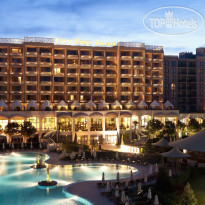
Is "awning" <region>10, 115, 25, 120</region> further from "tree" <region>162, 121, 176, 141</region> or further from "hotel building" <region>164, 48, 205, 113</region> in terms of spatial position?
"hotel building" <region>164, 48, 205, 113</region>

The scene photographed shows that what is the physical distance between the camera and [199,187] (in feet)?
76.6

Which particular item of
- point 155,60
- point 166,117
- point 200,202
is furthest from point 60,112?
point 200,202

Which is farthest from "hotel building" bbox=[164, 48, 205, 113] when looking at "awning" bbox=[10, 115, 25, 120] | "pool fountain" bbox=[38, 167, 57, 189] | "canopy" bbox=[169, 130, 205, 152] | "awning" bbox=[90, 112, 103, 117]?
"pool fountain" bbox=[38, 167, 57, 189]

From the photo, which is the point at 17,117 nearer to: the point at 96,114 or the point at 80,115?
the point at 80,115

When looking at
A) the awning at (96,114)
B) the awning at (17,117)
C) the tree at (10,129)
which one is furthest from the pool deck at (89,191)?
the awning at (17,117)

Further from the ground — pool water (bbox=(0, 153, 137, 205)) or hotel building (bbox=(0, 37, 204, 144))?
hotel building (bbox=(0, 37, 204, 144))

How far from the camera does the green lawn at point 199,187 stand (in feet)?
67.1

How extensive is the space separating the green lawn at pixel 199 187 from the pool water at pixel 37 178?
680 centimetres

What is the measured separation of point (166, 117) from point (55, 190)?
4422 centimetres

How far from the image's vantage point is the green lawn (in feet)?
67.1

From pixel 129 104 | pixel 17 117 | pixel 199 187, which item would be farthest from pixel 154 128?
pixel 199 187

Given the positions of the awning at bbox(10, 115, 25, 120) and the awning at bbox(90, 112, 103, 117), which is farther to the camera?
the awning at bbox(90, 112, 103, 117)

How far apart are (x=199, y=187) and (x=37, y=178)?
14648 millimetres

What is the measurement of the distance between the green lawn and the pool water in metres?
6.80
